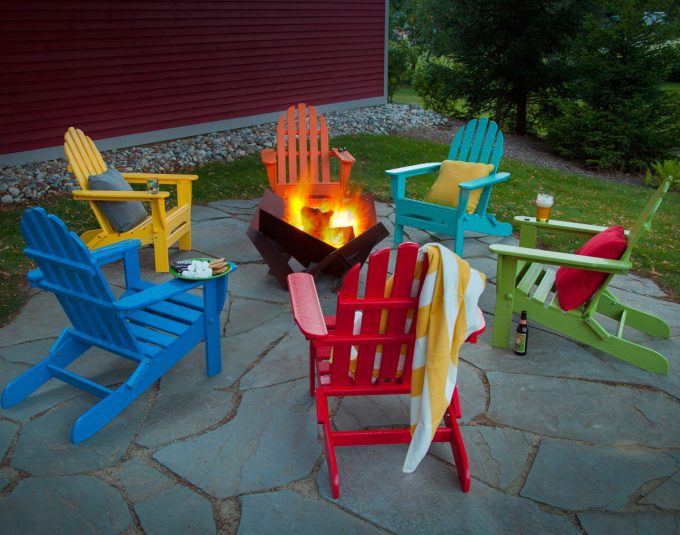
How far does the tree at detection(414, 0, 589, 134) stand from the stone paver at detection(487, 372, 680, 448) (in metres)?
7.54

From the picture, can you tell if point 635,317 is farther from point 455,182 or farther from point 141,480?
point 141,480

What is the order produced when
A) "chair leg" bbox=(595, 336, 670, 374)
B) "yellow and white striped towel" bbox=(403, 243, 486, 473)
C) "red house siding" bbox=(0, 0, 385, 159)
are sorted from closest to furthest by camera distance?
"yellow and white striped towel" bbox=(403, 243, 486, 473) < "chair leg" bbox=(595, 336, 670, 374) < "red house siding" bbox=(0, 0, 385, 159)

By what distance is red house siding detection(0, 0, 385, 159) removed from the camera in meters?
6.68

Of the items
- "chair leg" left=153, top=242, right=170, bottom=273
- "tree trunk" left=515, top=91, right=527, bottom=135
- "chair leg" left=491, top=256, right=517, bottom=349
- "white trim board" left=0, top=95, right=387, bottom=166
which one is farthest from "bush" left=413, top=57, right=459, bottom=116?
"chair leg" left=491, top=256, right=517, bottom=349

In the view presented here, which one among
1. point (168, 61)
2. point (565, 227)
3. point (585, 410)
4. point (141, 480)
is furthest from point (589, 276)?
point (168, 61)

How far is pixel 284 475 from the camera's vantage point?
229cm

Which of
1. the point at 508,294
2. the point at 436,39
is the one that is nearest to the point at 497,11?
the point at 436,39

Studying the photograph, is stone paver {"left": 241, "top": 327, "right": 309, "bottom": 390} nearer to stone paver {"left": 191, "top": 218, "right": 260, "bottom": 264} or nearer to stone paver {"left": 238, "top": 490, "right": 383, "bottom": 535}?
stone paver {"left": 238, "top": 490, "right": 383, "bottom": 535}

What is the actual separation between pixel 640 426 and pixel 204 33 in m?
7.61

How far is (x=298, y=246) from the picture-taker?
3.73m

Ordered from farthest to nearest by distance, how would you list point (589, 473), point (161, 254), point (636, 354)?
point (161, 254), point (636, 354), point (589, 473)

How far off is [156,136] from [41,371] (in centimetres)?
584

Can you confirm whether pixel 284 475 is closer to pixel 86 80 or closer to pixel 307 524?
pixel 307 524

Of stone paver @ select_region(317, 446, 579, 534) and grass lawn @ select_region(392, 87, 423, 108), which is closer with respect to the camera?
stone paver @ select_region(317, 446, 579, 534)
